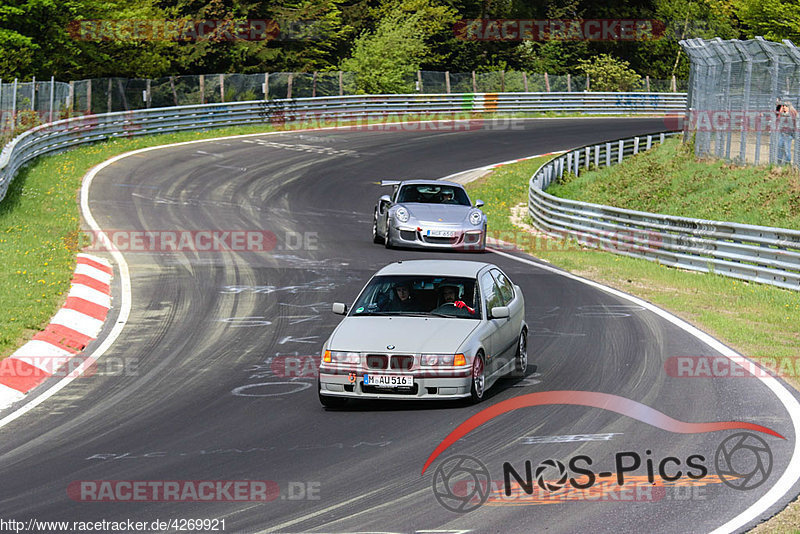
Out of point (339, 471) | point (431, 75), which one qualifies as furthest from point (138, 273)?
point (431, 75)

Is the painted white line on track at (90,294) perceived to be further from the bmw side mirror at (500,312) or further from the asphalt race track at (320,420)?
the bmw side mirror at (500,312)

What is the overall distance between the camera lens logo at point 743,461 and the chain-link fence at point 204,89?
27460 mm

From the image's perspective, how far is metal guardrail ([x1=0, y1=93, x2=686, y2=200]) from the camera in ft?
111

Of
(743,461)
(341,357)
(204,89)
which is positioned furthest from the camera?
(204,89)

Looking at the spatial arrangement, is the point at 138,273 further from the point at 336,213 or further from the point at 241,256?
the point at 336,213

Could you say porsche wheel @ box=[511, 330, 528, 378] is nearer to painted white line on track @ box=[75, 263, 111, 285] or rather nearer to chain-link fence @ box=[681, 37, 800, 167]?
painted white line on track @ box=[75, 263, 111, 285]

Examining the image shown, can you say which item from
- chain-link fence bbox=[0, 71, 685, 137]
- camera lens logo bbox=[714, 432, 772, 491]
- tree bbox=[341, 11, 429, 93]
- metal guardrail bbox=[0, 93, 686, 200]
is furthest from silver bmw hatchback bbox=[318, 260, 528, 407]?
tree bbox=[341, 11, 429, 93]

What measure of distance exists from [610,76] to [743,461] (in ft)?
204

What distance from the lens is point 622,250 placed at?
2342 cm

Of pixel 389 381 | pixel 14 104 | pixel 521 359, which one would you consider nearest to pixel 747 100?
pixel 521 359

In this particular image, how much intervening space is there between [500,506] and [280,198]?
23.5 metres

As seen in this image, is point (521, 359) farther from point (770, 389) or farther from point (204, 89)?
point (204, 89)

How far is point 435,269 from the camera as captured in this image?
39.7 feet

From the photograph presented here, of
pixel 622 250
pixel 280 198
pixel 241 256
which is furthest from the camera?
pixel 280 198
